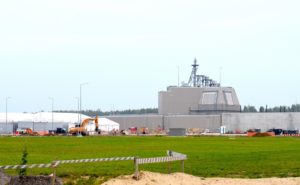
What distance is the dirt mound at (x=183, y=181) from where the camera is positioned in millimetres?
27094

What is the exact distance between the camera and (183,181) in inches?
1121

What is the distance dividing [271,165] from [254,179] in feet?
33.1

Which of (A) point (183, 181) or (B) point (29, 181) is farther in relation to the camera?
(A) point (183, 181)

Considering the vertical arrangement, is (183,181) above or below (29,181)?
below

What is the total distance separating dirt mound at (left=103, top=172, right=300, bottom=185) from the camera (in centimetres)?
2709

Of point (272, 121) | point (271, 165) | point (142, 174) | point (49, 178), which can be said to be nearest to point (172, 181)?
point (142, 174)

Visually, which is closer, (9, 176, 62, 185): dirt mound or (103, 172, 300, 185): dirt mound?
(9, 176, 62, 185): dirt mound

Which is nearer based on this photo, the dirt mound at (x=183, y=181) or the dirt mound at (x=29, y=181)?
the dirt mound at (x=29, y=181)

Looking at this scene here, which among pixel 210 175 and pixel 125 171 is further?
pixel 125 171

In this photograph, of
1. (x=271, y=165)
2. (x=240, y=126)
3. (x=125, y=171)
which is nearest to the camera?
(x=125, y=171)

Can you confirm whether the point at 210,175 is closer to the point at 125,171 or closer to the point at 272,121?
the point at 125,171

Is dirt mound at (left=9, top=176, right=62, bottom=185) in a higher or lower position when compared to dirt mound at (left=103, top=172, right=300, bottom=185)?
higher

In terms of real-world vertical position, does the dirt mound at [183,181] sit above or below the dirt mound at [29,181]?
below

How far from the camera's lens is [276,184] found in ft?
92.6
